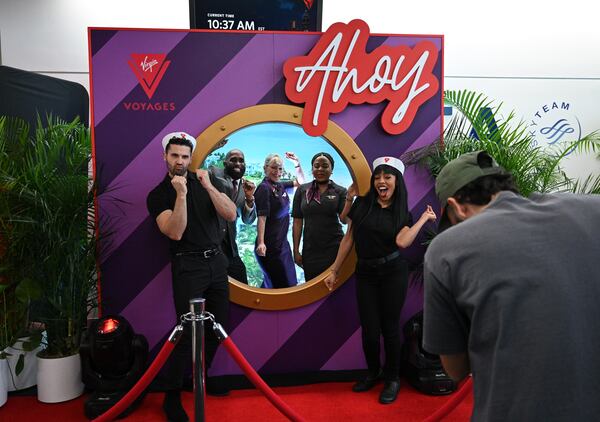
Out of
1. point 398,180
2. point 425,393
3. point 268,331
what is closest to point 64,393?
point 268,331

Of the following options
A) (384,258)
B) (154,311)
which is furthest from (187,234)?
(384,258)

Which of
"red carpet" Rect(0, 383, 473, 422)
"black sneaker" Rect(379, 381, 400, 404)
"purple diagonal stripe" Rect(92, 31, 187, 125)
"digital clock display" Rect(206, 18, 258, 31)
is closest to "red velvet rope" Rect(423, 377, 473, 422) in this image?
"red carpet" Rect(0, 383, 473, 422)

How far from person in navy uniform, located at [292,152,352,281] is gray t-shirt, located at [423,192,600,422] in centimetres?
264

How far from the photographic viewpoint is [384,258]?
10.4 feet

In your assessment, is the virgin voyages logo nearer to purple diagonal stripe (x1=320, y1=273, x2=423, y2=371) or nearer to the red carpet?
the red carpet

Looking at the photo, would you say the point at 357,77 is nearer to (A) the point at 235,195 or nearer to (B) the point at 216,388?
(A) the point at 235,195

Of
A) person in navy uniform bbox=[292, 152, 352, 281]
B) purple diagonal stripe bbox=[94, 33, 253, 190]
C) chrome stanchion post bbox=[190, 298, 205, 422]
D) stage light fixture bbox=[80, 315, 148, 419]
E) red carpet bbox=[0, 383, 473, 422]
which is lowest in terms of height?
red carpet bbox=[0, 383, 473, 422]

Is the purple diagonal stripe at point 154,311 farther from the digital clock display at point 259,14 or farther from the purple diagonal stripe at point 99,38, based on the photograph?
the digital clock display at point 259,14

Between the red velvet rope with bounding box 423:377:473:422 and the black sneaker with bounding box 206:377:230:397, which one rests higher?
the red velvet rope with bounding box 423:377:473:422

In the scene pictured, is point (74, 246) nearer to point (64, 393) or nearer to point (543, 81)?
point (64, 393)

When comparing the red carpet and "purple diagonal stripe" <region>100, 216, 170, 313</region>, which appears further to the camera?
"purple diagonal stripe" <region>100, 216, 170, 313</region>

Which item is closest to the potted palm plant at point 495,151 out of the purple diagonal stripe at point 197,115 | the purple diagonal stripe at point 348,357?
the purple diagonal stripe at point 197,115

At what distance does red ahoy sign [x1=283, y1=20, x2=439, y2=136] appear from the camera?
11.0ft

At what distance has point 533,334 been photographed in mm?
1017
